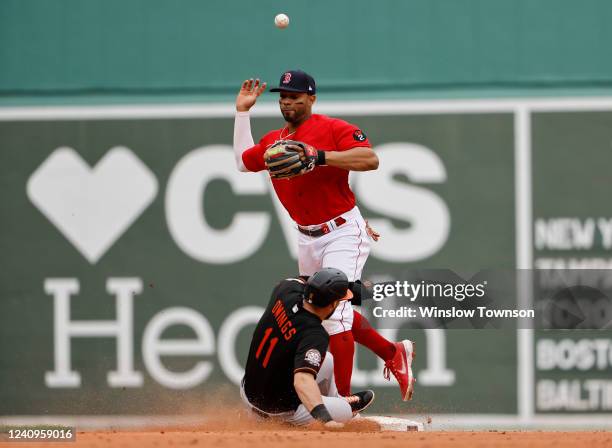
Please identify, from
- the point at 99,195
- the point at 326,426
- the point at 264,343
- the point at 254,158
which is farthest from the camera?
the point at 99,195

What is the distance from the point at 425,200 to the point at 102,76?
2.59 meters

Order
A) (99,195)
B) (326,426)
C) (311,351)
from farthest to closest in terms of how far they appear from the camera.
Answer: (99,195), (326,426), (311,351)

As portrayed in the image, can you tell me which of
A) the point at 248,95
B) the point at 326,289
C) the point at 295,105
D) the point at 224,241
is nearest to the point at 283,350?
the point at 326,289

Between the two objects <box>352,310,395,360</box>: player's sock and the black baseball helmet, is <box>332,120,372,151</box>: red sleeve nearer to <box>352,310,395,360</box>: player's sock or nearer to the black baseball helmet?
the black baseball helmet

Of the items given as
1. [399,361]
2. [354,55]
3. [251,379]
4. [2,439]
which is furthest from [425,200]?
[2,439]

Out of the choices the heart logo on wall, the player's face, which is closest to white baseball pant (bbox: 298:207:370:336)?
the player's face

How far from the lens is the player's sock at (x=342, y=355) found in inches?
259

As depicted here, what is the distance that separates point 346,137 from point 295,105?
1.12ft

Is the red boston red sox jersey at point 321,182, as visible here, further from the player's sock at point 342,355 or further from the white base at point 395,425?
the white base at point 395,425

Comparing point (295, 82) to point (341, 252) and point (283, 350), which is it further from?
point (283, 350)

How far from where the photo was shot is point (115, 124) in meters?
8.96

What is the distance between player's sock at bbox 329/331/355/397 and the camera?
6.58 meters

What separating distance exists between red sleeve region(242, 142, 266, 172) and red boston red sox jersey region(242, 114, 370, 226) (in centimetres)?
5

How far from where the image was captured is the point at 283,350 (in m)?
6.12
